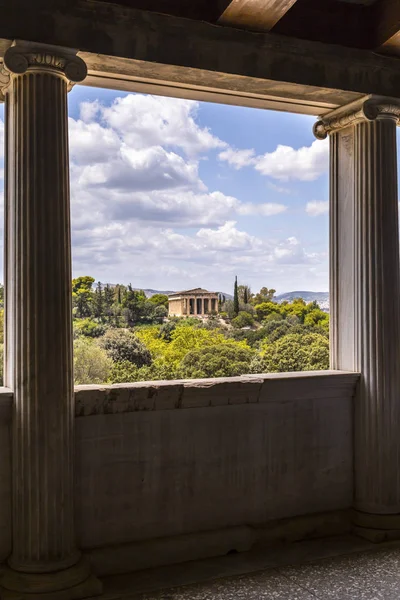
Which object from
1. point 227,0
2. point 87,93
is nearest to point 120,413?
point 87,93

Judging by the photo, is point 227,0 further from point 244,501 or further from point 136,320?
point 244,501

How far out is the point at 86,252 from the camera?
5.07 meters

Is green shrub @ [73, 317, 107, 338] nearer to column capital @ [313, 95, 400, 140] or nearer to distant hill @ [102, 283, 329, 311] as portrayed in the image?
distant hill @ [102, 283, 329, 311]

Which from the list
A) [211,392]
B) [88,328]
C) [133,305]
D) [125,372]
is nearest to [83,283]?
[88,328]

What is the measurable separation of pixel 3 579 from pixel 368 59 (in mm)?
5054

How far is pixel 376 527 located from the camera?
5293 mm

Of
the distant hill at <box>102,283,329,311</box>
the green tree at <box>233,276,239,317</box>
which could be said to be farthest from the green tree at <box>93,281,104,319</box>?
the green tree at <box>233,276,239,317</box>

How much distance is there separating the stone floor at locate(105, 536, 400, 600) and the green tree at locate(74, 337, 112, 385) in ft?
5.13

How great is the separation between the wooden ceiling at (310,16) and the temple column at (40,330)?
94 centimetres

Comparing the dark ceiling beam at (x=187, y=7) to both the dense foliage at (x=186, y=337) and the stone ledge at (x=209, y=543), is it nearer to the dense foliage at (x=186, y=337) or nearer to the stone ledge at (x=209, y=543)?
the dense foliage at (x=186, y=337)

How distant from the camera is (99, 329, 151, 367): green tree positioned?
5.34 meters

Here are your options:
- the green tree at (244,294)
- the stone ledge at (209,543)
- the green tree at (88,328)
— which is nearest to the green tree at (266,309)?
the green tree at (244,294)

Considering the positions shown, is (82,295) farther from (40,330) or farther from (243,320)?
(243,320)

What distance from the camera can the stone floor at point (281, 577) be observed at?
4.18 meters
